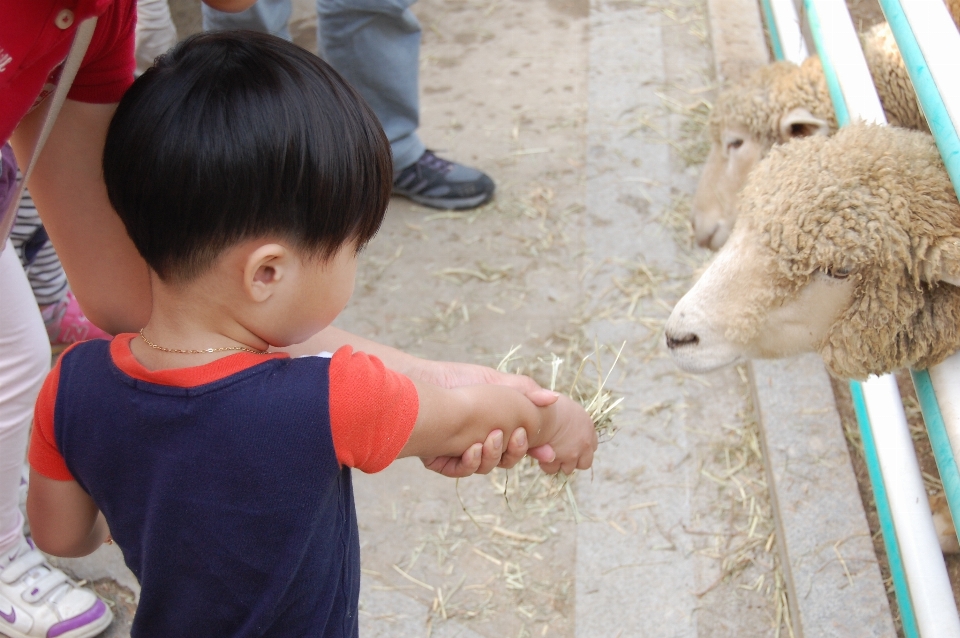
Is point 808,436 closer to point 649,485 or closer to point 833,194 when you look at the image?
point 649,485

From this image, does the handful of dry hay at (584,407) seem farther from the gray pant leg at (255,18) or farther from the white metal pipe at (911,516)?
the gray pant leg at (255,18)

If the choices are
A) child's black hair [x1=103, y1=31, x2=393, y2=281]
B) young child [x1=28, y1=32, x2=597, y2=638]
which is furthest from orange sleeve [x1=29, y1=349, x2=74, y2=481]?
child's black hair [x1=103, y1=31, x2=393, y2=281]

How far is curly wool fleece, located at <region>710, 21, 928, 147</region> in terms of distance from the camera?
2820mm

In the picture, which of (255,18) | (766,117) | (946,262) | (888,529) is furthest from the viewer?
(255,18)

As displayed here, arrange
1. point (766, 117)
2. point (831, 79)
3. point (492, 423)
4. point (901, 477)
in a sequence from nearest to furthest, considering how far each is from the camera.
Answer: point (492, 423), point (901, 477), point (831, 79), point (766, 117)

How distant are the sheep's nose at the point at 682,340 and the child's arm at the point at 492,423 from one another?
55 cm

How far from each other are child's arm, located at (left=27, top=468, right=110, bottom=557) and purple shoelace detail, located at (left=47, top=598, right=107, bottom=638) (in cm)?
89

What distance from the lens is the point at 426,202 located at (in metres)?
4.02

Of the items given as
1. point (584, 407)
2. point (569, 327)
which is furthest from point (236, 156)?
point (569, 327)

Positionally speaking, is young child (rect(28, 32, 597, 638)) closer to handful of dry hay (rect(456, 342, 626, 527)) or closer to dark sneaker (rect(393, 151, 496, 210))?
handful of dry hay (rect(456, 342, 626, 527))

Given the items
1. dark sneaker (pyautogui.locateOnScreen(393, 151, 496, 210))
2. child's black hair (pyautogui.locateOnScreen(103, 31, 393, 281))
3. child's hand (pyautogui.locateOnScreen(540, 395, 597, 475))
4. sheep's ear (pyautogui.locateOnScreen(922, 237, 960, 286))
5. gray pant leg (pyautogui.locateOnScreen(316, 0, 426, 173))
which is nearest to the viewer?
child's black hair (pyautogui.locateOnScreen(103, 31, 393, 281))

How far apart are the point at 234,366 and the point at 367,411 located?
193 millimetres

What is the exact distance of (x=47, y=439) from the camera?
1198 millimetres

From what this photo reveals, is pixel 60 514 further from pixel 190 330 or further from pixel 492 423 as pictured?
pixel 492 423
